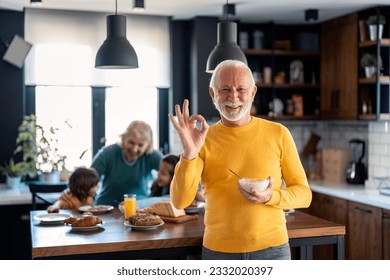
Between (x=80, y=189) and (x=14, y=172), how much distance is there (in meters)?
1.33

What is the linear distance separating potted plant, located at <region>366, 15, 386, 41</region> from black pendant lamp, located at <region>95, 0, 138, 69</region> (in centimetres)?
201

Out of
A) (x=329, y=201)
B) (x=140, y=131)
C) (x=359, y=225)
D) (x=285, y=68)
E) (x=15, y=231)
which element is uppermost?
(x=285, y=68)

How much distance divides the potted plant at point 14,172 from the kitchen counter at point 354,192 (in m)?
2.25

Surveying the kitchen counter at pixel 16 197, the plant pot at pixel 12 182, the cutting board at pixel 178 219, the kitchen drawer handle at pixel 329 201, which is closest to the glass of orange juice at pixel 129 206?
the cutting board at pixel 178 219

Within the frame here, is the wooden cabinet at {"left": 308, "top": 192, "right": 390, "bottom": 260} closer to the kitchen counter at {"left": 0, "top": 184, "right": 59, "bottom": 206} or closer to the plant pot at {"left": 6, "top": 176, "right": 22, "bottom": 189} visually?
the kitchen counter at {"left": 0, "top": 184, "right": 59, "bottom": 206}

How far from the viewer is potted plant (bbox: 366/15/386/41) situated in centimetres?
415

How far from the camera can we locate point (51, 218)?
109 inches

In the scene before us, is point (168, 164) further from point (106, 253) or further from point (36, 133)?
point (36, 133)

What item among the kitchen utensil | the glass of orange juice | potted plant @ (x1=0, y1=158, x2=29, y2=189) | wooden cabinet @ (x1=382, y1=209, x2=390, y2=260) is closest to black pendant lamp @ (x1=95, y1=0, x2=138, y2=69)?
the glass of orange juice

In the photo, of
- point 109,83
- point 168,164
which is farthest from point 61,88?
point 168,164

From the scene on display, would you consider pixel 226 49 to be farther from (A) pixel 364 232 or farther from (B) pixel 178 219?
(A) pixel 364 232

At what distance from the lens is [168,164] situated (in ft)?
11.0

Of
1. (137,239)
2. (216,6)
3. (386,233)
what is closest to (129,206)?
(137,239)

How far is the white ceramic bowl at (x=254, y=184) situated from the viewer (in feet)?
6.07
